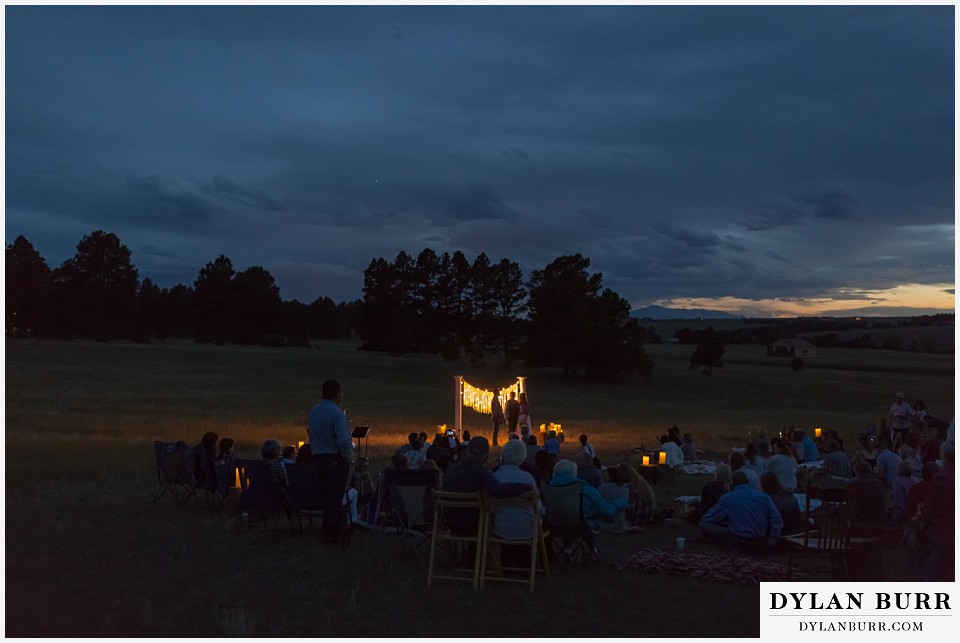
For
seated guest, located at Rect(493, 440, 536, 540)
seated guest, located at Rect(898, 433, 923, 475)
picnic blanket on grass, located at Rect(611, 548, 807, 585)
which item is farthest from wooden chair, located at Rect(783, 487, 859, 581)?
seated guest, located at Rect(898, 433, 923, 475)

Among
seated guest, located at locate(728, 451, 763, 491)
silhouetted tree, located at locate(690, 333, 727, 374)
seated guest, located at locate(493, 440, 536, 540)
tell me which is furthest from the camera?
silhouetted tree, located at locate(690, 333, 727, 374)

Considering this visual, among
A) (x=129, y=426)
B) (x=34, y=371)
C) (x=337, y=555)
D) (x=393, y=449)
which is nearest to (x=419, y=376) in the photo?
(x=34, y=371)

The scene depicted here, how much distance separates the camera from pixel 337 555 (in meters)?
7.96

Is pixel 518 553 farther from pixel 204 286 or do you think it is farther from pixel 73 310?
pixel 204 286

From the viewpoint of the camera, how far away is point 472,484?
698cm

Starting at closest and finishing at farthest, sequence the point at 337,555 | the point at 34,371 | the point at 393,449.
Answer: the point at 337,555 → the point at 393,449 → the point at 34,371

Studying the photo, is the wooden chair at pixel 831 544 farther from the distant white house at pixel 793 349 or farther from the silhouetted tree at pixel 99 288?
the distant white house at pixel 793 349

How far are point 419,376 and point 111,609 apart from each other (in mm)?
47972

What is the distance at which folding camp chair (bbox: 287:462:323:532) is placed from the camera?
8.37 meters

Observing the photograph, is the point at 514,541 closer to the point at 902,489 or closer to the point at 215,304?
the point at 902,489

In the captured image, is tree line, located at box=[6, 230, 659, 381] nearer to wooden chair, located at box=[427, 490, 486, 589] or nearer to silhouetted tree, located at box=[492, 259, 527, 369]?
silhouetted tree, located at box=[492, 259, 527, 369]

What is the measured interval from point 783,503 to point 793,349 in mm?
77618

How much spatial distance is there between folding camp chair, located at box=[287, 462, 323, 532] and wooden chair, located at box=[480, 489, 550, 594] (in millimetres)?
2065

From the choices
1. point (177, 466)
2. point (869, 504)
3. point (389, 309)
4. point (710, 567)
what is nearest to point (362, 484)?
point (177, 466)
